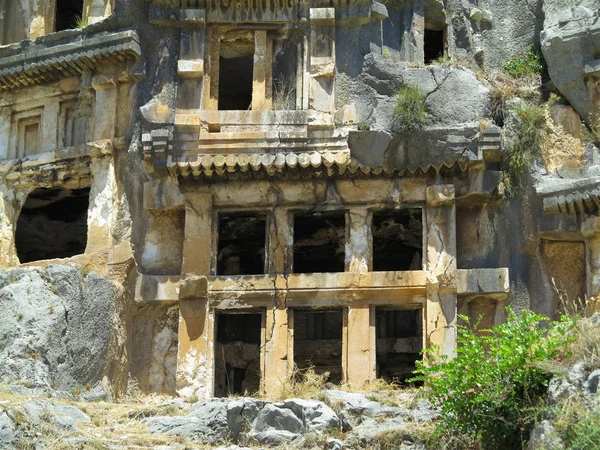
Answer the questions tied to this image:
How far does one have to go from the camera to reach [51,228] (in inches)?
1081

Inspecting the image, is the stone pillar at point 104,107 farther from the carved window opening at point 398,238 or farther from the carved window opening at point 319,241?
the carved window opening at point 398,238

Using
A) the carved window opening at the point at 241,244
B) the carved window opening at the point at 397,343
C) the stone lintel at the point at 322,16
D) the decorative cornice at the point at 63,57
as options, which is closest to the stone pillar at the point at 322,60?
the stone lintel at the point at 322,16

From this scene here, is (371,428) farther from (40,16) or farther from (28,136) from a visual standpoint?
(40,16)

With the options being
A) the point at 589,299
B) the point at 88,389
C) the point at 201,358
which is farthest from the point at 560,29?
the point at 88,389

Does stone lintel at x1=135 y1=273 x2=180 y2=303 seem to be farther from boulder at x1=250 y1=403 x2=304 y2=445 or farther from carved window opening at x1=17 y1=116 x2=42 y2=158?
boulder at x1=250 y1=403 x2=304 y2=445

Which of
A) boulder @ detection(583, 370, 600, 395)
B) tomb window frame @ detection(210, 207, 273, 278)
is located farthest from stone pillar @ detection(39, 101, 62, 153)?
boulder @ detection(583, 370, 600, 395)

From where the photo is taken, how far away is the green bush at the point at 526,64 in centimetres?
2358

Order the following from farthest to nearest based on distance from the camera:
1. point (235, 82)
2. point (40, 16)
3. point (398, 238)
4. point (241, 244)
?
point (241, 244)
point (235, 82)
point (398, 238)
point (40, 16)

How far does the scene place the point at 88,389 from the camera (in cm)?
2045

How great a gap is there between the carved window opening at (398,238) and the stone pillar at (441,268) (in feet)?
2.11

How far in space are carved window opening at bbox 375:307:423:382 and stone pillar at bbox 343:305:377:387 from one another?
5.21 m

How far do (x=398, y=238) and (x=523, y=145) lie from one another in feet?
13.8

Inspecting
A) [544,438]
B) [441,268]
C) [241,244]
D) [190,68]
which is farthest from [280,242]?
[544,438]

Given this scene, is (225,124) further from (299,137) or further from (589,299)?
(589,299)
